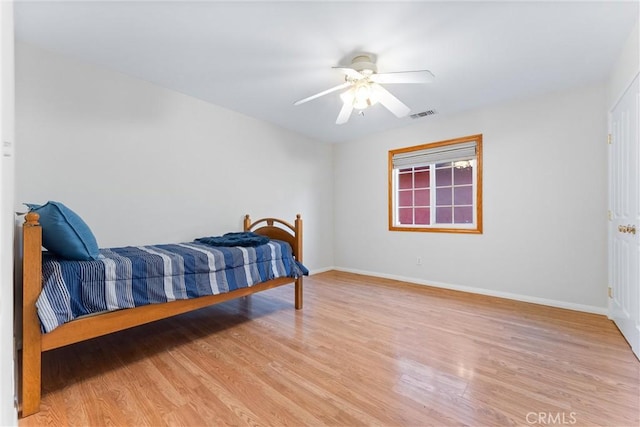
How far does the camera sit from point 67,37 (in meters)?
2.05

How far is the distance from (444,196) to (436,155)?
57cm

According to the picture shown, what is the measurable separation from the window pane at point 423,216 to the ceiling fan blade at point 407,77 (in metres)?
2.28

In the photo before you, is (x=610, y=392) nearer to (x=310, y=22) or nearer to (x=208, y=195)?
(x=310, y=22)

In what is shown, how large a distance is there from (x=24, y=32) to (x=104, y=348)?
234 cm

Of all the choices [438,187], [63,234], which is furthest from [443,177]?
[63,234]

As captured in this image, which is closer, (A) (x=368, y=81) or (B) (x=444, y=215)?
(A) (x=368, y=81)

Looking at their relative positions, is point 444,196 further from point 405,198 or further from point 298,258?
point 298,258

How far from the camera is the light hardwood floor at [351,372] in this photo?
135cm

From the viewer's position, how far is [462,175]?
364 centimetres

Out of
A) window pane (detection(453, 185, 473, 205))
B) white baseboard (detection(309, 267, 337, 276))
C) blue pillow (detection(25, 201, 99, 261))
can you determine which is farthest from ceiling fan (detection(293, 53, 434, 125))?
white baseboard (detection(309, 267, 337, 276))

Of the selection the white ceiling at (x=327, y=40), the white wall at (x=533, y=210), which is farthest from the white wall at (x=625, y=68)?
the white wall at (x=533, y=210)

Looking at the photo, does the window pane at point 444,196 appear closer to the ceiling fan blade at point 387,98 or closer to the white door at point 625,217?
the white door at point 625,217

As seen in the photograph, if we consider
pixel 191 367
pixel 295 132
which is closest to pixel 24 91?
pixel 191 367

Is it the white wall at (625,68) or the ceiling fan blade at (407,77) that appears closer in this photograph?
the white wall at (625,68)
